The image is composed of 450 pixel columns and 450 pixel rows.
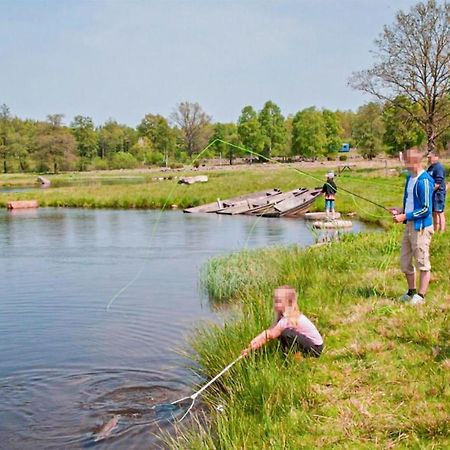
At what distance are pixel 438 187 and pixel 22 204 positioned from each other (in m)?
30.2

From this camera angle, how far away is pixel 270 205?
3209 cm

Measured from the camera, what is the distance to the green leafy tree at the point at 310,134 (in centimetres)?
7738

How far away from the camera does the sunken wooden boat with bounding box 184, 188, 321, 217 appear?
30281 mm

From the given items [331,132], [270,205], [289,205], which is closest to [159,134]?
[331,132]

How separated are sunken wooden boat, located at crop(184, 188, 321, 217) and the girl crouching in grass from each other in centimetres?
2317

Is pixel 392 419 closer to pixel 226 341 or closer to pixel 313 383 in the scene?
pixel 313 383

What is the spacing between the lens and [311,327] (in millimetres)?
6605

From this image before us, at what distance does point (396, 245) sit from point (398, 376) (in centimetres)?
643

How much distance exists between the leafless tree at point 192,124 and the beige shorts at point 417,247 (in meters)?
88.6

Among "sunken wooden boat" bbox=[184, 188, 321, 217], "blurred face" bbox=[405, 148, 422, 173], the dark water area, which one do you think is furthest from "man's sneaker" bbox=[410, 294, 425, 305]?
"sunken wooden boat" bbox=[184, 188, 321, 217]

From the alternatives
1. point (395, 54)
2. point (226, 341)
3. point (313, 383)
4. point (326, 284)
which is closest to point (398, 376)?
point (313, 383)

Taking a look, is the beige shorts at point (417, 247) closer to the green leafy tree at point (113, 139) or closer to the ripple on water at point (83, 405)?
the ripple on water at point (83, 405)

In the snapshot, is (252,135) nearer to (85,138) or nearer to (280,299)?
(85,138)

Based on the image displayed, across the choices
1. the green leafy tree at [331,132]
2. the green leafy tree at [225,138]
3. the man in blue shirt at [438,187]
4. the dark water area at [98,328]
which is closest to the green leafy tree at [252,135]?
the green leafy tree at [225,138]
